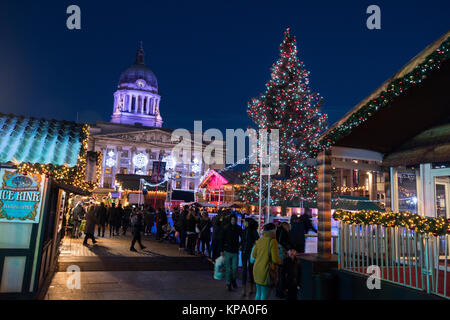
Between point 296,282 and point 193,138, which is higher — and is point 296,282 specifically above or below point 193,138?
below

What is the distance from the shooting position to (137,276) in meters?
11.3

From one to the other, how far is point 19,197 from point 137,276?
479 cm

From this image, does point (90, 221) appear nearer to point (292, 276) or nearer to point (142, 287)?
point (142, 287)

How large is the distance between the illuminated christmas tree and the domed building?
81.9 metres

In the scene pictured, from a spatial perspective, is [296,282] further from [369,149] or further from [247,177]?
[247,177]

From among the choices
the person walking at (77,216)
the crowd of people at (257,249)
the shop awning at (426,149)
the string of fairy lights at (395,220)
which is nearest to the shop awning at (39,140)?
the crowd of people at (257,249)

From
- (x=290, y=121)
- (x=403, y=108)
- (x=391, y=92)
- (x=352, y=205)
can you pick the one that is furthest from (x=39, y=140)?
(x=352, y=205)

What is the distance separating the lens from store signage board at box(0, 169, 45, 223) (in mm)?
7703

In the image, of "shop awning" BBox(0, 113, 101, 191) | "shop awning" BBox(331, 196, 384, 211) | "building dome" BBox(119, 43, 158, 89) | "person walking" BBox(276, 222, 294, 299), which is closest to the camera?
"person walking" BBox(276, 222, 294, 299)

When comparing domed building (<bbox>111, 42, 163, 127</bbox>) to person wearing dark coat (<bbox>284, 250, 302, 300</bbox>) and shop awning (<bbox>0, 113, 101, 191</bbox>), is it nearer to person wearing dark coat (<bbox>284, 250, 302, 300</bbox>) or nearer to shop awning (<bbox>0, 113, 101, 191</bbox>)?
shop awning (<bbox>0, 113, 101, 191</bbox>)

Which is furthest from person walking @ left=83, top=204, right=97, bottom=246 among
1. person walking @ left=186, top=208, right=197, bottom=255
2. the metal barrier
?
the metal barrier
